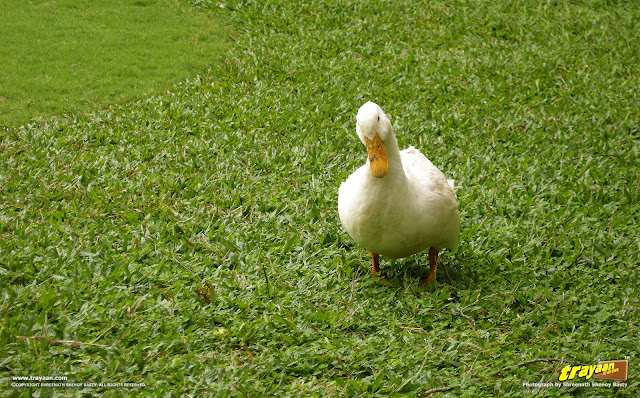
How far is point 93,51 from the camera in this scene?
788cm

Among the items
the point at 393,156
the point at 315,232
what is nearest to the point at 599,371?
the point at 393,156

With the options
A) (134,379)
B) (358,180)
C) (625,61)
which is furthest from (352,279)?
(625,61)

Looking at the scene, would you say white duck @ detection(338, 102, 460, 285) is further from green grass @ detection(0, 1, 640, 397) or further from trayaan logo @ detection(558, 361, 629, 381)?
trayaan logo @ detection(558, 361, 629, 381)

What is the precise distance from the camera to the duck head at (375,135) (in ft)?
12.1

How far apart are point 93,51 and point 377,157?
5.51 meters

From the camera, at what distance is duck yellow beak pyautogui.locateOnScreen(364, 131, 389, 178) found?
3675 millimetres

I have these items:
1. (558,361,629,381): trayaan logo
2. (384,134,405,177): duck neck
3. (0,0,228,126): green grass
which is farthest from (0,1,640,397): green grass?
(384,134,405,177): duck neck

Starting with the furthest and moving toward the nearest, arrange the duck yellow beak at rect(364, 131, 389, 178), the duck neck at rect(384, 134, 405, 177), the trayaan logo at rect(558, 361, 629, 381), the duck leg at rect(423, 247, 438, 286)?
the duck leg at rect(423, 247, 438, 286), the duck neck at rect(384, 134, 405, 177), the duck yellow beak at rect(364, 131, 389, 178), the trayaan logo at rect(558, 361, 629, 381)

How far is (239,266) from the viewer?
4.40m

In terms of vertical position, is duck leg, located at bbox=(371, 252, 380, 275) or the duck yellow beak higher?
the duck yellow beak

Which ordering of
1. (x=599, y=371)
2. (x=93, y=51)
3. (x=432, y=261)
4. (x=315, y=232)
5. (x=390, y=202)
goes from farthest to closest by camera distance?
1. (x=93, y=51)
2. (x=315, y=232)
3. (x=432, y=261)
4. (x=390, y=202)
5. (x=599, y=371)

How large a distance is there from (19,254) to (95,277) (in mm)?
550

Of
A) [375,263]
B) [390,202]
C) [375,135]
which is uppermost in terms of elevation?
[375,135]

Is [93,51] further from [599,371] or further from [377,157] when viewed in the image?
[599,371]
